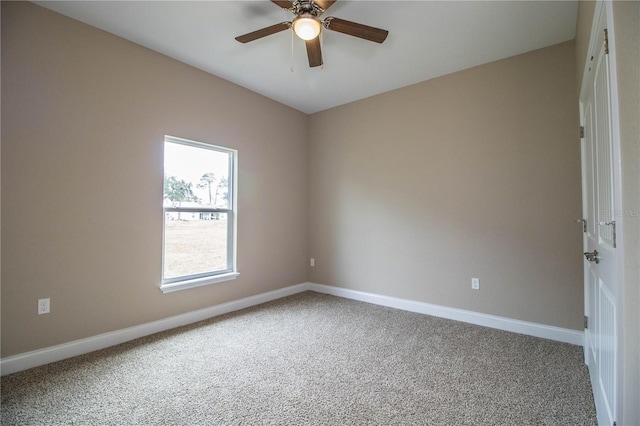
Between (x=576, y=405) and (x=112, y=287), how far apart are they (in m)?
3.52

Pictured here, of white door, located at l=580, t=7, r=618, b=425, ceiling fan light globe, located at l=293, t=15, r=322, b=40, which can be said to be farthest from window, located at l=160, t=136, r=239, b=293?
white door, located at l=580, t=7, r=618, b=425

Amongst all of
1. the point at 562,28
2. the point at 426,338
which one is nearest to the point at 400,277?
the point at 426,338

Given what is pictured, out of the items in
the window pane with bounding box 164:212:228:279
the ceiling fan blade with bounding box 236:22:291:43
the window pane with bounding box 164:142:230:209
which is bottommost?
the window pane with bounding box 164:212:228:279

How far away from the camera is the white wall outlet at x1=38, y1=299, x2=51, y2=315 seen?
2.28 m

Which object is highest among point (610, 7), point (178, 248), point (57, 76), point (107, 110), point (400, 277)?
point (57, 76)

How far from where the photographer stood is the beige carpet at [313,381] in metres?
1.68

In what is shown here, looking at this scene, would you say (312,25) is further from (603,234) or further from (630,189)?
(603,234)

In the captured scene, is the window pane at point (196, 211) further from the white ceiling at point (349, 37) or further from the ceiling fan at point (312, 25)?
the ceiling fan at point (312, 25)

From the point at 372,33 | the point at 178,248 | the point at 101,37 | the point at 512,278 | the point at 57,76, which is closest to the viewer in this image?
the point at 372,33

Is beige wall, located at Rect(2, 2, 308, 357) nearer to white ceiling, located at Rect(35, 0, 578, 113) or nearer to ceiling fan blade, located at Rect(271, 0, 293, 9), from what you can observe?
white ceiling, located at Rect(35, 0, 578, 113)

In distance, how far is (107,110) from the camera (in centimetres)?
263

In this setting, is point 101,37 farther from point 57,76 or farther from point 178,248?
point 178,248

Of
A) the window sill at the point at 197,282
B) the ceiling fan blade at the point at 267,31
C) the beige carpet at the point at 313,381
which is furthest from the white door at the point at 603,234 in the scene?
the window sill at the point at 197,282

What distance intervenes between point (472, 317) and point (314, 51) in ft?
9.97
